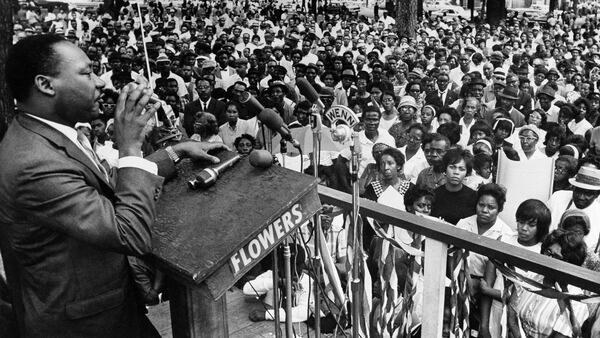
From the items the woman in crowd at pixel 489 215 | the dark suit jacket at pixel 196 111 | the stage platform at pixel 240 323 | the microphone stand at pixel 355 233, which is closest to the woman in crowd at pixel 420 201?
the woman in crowd at pixel 489 215

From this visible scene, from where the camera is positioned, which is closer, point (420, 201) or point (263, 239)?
point (263, 239)

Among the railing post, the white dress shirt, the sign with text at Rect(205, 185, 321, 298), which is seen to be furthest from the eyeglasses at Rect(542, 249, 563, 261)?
the white dress shirt

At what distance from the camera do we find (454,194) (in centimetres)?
563

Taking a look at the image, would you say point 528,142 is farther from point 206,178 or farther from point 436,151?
point 206,178

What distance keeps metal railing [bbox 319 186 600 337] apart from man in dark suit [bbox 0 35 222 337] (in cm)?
→ 106

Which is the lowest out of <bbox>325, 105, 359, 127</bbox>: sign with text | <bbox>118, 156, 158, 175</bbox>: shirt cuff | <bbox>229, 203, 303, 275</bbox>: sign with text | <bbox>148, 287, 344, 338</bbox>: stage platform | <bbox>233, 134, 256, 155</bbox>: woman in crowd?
<bbox>148, 287, 344, 338</bbox>: stage platform

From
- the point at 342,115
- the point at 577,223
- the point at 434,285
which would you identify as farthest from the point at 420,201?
the point at 434,285

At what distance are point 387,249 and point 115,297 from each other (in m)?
1.38

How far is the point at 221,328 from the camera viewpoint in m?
2.08

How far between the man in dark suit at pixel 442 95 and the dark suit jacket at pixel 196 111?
11.3 feet

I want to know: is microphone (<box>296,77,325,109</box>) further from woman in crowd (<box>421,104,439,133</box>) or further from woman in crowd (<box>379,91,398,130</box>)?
woman in crowd (<box>379,91,398,130</box>)

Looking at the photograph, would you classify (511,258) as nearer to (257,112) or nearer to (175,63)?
(257,112)

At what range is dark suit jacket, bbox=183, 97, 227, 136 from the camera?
8915 mm

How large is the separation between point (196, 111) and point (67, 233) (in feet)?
25.9
